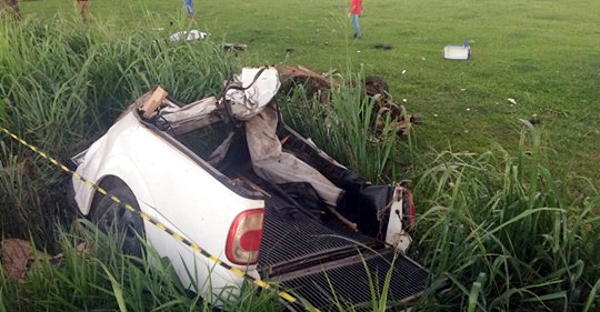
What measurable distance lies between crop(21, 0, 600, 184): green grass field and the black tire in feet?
7.93

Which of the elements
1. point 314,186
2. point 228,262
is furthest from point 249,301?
point 314,186

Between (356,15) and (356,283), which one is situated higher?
(356,283)

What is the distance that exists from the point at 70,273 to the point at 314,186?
150 centimetres

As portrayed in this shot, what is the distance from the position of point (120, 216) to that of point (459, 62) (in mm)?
7267

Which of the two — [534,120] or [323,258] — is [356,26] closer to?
[534,120]

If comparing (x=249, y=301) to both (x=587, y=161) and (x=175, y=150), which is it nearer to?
(x=175, y=150)

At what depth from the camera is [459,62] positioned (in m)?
10.2

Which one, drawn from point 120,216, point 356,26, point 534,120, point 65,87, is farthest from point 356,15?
point 120,216

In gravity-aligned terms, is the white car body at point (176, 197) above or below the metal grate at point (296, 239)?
above

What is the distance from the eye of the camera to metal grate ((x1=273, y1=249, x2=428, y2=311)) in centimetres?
327

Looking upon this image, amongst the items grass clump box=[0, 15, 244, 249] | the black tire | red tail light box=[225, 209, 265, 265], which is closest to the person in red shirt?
grass clump box=[0, 15, 244, 249]

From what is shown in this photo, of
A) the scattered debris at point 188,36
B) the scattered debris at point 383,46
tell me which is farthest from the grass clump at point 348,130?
the scattered debris at point 383,46

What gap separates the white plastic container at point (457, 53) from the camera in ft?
33.8

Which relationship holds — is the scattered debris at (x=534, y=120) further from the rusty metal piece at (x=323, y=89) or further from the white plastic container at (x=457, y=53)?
the white plastic container at (x=457, y=53)
